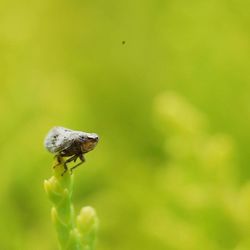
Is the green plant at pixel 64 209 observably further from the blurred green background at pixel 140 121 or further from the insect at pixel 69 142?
the blurred green background at pixel 140 121

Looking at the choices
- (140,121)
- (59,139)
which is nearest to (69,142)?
(59,139)

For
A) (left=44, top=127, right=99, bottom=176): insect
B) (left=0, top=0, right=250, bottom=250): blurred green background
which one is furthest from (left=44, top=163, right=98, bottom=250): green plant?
(left=0, top=0, right=250, bottom=250): blurred green background

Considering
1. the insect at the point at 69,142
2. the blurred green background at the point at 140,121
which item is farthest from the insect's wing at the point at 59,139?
the blurred green background at the point at 140,121

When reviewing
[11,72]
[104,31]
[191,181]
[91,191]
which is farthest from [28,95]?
[191,181]

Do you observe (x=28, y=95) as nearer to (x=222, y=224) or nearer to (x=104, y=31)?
(x=104, y=31)

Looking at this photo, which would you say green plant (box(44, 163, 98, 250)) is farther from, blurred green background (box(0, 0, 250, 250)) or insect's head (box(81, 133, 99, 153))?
blurred green background (box(0, 0, 250, 250))

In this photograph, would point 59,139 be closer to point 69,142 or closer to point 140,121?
point 69,142
